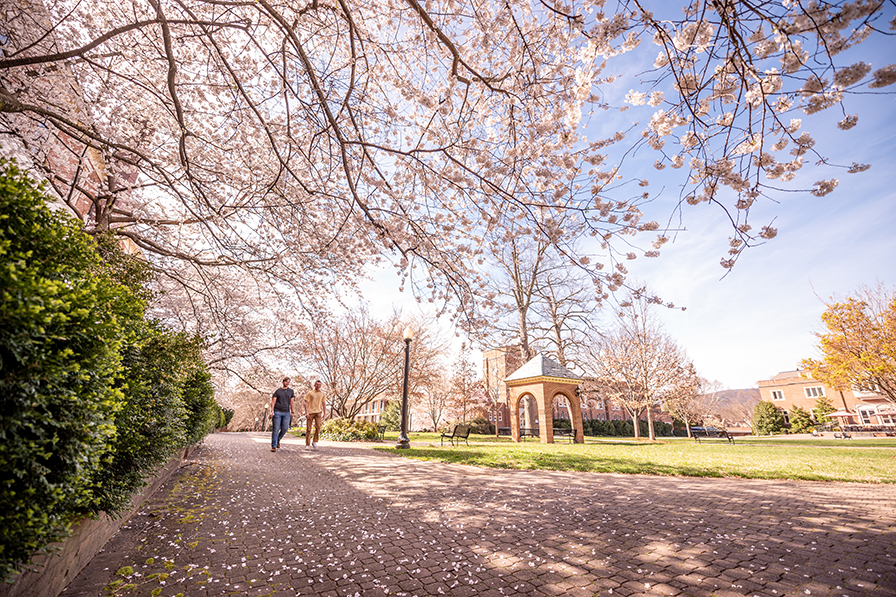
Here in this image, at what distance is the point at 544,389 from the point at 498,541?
13600 millimetres

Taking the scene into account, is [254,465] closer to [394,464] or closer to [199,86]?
[394,464]

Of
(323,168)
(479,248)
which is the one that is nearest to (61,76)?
(323,168)

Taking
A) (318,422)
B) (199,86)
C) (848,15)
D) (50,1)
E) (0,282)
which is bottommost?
(318,422)

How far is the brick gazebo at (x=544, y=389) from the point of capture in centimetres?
1644

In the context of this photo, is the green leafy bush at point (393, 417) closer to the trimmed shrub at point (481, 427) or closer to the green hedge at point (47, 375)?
the trimmed shrub at point (481, 427)

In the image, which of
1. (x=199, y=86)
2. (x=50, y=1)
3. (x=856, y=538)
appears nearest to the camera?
(x=856, y=538)

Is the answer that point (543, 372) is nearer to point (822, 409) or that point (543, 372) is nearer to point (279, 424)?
point (279, 424)

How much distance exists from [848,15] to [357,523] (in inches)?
237

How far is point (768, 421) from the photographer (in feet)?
Answer: 107

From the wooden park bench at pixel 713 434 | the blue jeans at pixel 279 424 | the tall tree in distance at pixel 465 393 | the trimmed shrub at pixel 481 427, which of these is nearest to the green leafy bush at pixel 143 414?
the blue jeans at pixel 279 424

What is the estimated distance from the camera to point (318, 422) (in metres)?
12.1

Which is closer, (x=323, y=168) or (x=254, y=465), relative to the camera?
(x=323, y=168)

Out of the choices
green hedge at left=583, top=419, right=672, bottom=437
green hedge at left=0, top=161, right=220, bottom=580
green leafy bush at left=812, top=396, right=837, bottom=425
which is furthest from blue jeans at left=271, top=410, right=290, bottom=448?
green leafy bush at left=812, top=396, right=837, bottom=425

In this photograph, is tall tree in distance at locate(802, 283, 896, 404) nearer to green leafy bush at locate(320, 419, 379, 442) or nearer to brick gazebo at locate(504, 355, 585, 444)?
brick gazebo at locate(504, 355, 585, 444)
